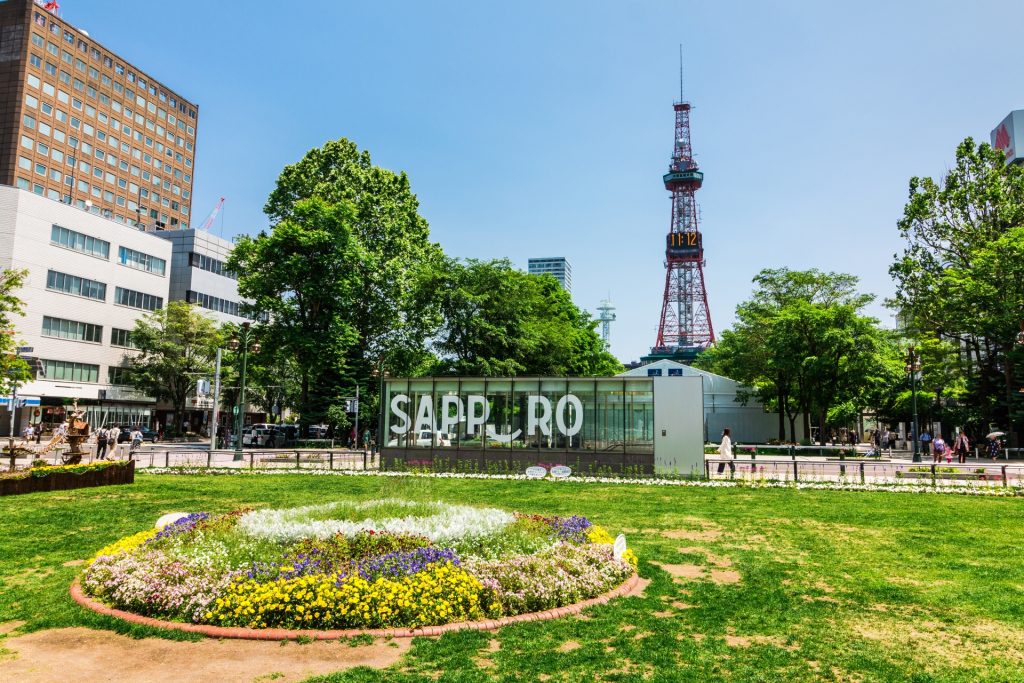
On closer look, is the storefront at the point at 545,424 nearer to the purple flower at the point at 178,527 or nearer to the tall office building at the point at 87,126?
the purple flower at the point at 178,527

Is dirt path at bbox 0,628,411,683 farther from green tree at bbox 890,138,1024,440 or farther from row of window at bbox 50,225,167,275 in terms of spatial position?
row of window at bbox 50,225,167,275

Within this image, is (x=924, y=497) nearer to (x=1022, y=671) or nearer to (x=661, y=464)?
(x=661, y=464)

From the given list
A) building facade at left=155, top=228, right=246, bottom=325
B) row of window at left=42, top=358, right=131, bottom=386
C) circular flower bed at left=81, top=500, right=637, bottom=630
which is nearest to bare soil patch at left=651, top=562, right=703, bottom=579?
circular flower bed at left=81, top=500, right=637, bottom=630

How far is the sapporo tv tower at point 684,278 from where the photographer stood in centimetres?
12538

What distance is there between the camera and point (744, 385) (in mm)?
62406

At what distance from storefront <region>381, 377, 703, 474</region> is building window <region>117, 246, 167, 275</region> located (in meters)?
45.9

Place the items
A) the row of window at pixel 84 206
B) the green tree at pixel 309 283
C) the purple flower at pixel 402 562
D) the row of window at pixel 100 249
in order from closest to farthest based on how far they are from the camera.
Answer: the purple flower at pixel 402 562
the green tree at pixel 309 283
the row of window at pixel 100 249
the row of window at pixel 84 206

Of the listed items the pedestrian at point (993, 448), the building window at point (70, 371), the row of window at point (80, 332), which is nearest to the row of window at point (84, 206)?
the row of window at point (80, 332)

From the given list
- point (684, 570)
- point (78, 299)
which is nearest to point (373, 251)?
point (78, 299)

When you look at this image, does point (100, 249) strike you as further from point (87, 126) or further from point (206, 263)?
point (87, 126)

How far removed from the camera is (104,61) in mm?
87250

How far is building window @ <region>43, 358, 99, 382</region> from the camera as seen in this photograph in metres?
56.6

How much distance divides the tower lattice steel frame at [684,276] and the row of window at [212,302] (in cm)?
7296

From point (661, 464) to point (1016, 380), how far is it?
30.5 m
